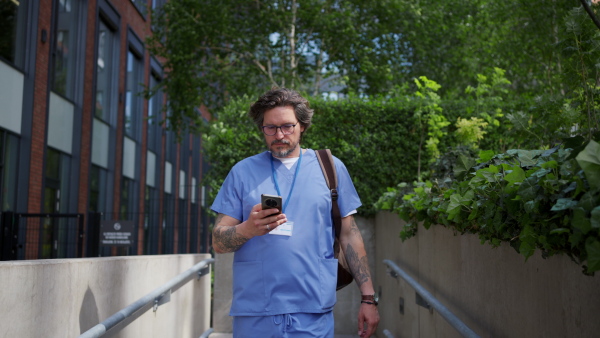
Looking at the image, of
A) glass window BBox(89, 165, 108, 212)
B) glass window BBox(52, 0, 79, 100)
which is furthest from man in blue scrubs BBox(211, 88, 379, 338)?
glass window BBox(89, 165, 108, 212)

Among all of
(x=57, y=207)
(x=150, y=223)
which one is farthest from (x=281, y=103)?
(x=150, y=223)

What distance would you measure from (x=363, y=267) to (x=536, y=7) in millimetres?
11806

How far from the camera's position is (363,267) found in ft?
11.2

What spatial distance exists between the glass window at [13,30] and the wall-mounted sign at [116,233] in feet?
12.3

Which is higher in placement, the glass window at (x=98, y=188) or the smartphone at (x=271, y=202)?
the glass window at (x=98, y=188)

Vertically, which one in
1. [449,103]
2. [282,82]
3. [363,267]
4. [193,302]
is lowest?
[193,302]

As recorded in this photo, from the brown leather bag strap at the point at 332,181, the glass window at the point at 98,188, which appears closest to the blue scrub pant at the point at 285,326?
the brown leather bag strap at the point at 332,181

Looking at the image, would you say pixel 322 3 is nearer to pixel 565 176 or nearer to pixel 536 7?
pixel 536 7

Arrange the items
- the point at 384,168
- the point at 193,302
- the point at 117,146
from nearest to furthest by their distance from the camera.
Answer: the point at 193,302
the point at 384,168
the point at 117,146

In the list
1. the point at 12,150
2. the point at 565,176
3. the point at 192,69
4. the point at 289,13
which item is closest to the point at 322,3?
the point at 289,13

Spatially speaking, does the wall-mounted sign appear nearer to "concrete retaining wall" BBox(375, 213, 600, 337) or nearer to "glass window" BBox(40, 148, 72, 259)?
"glass window" BBox(40, 148, 72, 259)

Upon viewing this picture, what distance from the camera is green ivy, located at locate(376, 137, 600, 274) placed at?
1688mm

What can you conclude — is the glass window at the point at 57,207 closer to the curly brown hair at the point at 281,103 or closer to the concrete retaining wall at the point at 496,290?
the concrete retaining wall at the point at 496,290

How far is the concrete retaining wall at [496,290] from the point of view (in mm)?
2066
